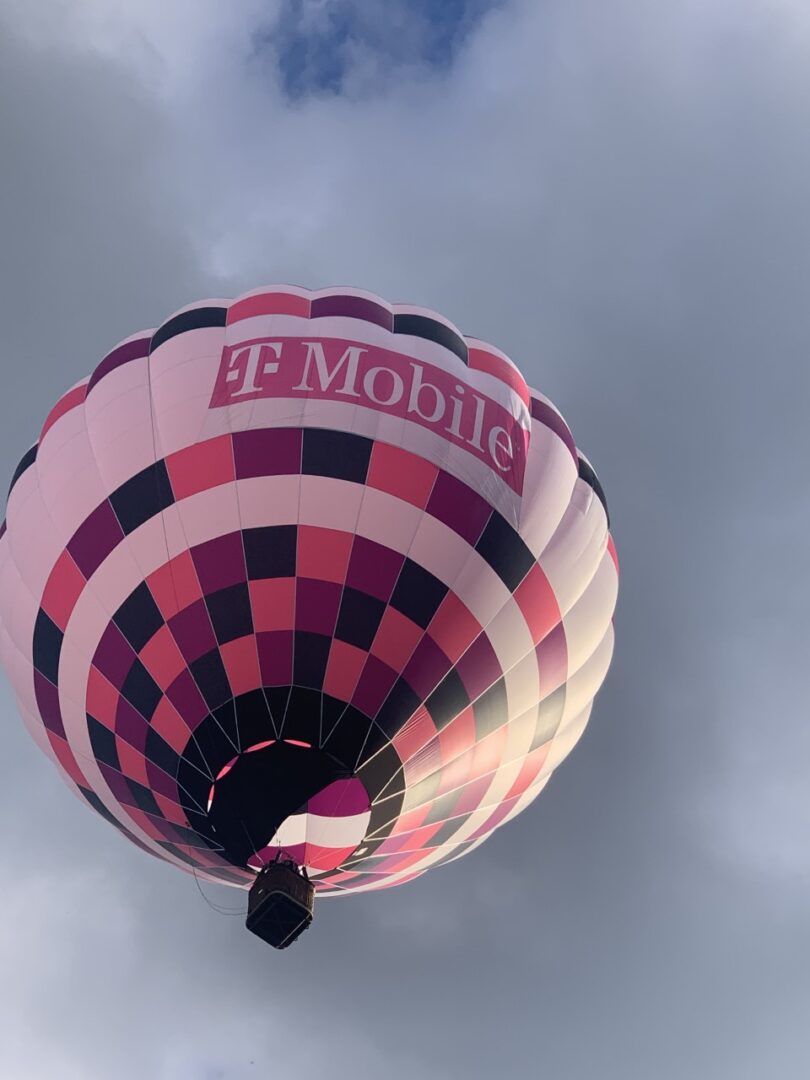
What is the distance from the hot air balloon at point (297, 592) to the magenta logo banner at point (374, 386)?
22 millimetres

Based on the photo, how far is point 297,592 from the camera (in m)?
8.85

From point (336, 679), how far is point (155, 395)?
3257 mm

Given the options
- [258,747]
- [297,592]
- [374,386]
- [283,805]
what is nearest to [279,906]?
[283,805]

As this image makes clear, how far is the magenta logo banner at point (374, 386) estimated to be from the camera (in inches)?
373

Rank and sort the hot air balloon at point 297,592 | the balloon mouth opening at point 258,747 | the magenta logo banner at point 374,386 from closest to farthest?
the balloon mouth opening at point 258,747
the hot air balloon at point 297,592
the magenta logo banner at point 374,386

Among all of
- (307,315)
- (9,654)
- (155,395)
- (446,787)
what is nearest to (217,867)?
(446,787)

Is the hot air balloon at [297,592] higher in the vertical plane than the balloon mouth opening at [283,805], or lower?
higher

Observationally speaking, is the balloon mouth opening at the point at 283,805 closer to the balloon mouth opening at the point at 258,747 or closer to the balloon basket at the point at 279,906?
the balloon mouth opening at the point at 258,747

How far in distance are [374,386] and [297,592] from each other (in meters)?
2.04

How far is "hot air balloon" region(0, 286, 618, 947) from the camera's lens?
876cm

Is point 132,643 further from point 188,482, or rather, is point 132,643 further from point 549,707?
point 549,707

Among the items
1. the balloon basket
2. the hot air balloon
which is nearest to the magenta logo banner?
the hot air balloon

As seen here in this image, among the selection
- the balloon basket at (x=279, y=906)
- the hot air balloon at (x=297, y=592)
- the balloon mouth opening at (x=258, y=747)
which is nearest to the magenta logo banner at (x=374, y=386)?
the hot air balloon at (x=297, y=592)

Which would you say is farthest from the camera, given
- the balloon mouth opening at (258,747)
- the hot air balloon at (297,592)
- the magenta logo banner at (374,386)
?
the magenta logo banner at (374,386)
